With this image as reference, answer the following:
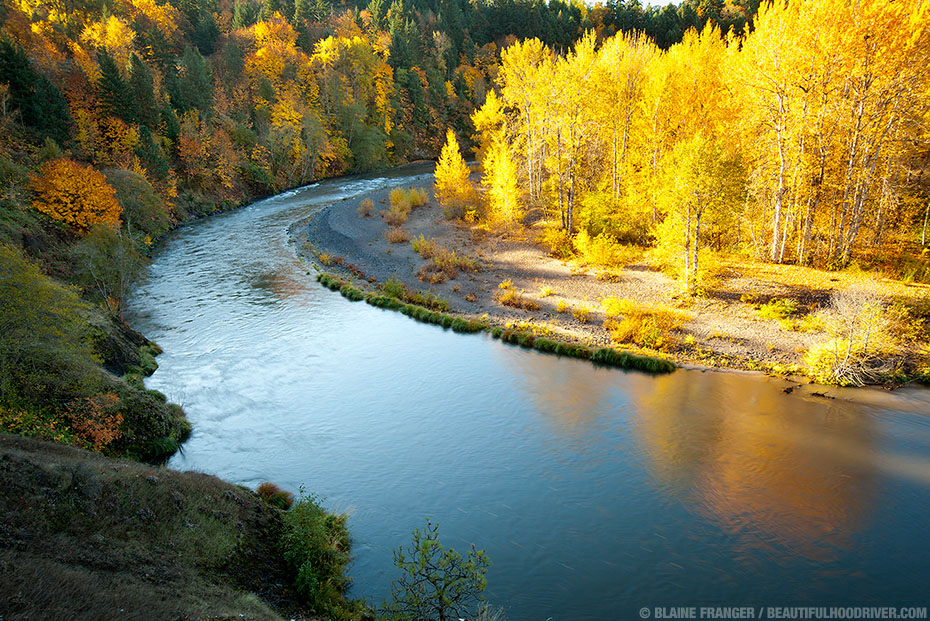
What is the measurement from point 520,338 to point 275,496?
45.5 feet

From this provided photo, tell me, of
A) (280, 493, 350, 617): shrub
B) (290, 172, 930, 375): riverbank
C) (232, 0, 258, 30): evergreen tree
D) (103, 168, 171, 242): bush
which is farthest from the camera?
(232, 0, 258, 30): evergreen tree

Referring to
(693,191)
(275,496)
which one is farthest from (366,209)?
(275,496)

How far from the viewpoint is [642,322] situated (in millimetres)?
23766

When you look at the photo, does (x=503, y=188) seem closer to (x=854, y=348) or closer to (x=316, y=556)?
(x=854, y=348)

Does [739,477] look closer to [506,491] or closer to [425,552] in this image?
[506,491]

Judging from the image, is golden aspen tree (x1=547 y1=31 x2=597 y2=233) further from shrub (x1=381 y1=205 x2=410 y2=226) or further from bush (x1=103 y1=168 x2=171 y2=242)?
bush (x1=103 y1=168 x2=171 y2=242)

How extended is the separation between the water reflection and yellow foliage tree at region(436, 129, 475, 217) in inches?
1177

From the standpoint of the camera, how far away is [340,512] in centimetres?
1369

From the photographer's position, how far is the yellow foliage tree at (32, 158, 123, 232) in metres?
A: 31.4

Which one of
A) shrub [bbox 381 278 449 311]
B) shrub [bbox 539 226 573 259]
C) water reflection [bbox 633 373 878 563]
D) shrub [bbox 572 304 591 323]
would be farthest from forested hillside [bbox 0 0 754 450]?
shrub [bbox 572 304 591 323]

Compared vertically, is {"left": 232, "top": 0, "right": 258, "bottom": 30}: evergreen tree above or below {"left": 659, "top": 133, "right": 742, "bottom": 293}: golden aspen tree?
above

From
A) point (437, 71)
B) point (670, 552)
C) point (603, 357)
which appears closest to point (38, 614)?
point (670, 552)

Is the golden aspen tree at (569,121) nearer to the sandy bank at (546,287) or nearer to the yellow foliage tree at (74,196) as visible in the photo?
the sandy bank at (546,287)

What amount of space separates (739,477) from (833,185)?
722 inches
